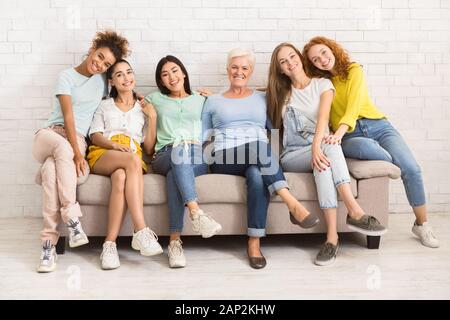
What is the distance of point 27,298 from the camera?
2.34m

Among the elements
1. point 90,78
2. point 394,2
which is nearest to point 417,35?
point 394,2

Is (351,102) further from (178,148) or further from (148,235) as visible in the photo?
(148,235)

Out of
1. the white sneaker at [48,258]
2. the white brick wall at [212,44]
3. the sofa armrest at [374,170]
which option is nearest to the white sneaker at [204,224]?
the white sneaker at [48,258]

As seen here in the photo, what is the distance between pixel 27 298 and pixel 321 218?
157cm

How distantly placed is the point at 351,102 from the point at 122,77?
4.52 ft

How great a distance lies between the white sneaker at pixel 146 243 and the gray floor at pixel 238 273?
0.32 feet

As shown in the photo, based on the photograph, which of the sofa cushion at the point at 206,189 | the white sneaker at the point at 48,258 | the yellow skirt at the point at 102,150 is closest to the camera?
the white sneaker at the point at 48,258

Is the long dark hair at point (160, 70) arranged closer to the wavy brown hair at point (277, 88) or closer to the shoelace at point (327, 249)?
the wavy brown hair at point (277, 88)

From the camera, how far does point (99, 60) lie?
323cm

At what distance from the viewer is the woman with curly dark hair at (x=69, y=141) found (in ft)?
9.25

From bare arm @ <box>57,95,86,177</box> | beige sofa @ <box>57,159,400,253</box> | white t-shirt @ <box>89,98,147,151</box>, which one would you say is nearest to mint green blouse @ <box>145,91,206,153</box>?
white t-shirt @ <box>89,98,147,151</box>

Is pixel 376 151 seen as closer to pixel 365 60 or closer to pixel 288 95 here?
pixel 288 95

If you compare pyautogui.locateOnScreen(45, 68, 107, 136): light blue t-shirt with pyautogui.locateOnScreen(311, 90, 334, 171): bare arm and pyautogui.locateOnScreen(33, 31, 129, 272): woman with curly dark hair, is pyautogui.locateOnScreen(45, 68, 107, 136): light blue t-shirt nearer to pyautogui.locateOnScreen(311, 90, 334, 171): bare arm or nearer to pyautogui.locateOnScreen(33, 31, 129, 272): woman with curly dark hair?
pyautogui.locateOnScreen(33, 31, 129, 272): woman with curly dark hair

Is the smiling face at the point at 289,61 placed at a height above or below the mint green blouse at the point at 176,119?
above
